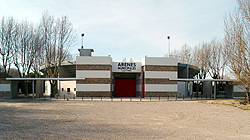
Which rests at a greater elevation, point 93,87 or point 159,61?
point 159,61

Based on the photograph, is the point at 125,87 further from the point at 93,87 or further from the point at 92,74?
the point at 92,74

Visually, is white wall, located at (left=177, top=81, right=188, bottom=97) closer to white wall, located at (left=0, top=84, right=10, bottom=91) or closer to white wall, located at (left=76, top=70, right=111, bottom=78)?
white wall, located at (left=76, top=70, right=111, bottom=78)

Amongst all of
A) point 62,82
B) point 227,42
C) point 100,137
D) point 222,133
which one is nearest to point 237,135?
point 222,133

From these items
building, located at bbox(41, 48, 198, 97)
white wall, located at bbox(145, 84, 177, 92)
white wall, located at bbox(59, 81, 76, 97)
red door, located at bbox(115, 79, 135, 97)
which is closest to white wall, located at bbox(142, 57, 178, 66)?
building, located at bbox(41, 48, 198, 97)

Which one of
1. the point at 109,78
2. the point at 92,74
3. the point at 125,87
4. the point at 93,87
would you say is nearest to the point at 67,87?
the point at 93,87

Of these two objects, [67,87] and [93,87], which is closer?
[93,87]

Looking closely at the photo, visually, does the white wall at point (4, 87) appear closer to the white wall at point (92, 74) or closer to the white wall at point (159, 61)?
the white wall at point (92, 74)

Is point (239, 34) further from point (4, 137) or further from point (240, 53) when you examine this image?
point (4, 137)

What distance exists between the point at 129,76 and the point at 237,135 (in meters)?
28.6

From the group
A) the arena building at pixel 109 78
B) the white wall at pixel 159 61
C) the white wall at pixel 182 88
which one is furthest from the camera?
the white wall at pixel 182 88

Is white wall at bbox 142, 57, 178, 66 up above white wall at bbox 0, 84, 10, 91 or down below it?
above

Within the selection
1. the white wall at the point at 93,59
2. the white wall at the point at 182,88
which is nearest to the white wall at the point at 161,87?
the white wall at the point at 182,88

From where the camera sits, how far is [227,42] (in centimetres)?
2650

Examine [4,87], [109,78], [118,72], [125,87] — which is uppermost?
[118,72]
